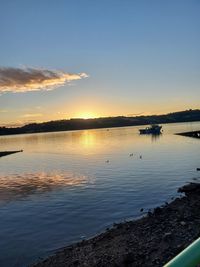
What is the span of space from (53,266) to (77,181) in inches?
1251

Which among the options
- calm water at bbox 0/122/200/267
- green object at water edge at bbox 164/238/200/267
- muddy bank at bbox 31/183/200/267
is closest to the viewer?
green object at water edge at bbox 164/238/200/267

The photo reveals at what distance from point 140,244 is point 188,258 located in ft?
50.7

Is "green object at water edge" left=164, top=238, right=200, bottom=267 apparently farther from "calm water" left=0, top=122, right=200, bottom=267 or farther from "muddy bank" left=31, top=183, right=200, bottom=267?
"calm water" left=0, top=122, right=200, bottom=267

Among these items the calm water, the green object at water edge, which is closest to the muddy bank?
the calm water

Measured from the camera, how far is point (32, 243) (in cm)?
2139

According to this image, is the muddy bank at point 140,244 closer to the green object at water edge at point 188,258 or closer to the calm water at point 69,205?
the calm water at point 69,205

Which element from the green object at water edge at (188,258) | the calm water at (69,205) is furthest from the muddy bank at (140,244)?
the green object at water edge at (188,258)

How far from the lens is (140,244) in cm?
1650

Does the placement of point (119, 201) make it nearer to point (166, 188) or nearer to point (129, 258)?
point (166, 188)

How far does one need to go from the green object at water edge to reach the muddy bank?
12.3m

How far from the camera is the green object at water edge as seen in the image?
1.78m

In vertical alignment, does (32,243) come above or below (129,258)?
below

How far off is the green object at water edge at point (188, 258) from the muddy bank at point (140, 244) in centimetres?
1232

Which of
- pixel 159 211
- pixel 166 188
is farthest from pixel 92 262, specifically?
pixel 166 188
